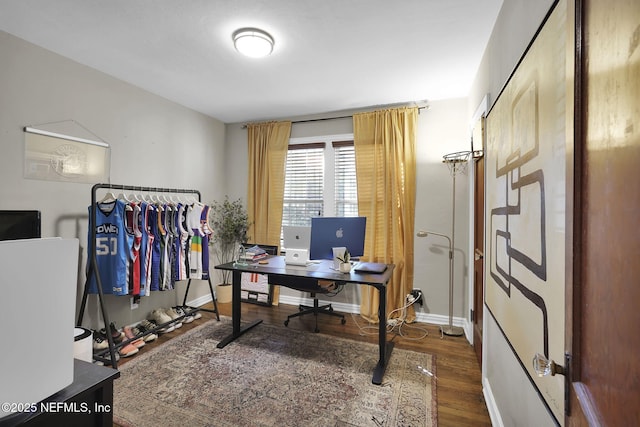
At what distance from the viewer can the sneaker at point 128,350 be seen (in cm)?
266

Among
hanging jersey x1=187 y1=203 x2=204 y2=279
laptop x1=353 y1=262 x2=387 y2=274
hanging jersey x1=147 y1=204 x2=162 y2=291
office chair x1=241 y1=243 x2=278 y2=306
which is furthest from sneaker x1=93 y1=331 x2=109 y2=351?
laptop x1=353 y1=262 x2=387 y2=274

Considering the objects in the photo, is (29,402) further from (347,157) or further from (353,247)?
(347,157)

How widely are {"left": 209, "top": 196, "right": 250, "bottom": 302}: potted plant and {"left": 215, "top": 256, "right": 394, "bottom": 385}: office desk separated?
1.08 meters

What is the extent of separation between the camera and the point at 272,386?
222cm

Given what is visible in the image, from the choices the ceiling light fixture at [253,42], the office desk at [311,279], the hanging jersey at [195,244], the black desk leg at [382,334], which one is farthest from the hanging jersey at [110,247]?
the black desk leg at [382,334]

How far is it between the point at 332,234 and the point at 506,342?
151 centimetres

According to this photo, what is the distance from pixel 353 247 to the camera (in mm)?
2746

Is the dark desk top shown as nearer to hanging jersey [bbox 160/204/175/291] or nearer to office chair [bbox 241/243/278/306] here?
hanging jersey [bbox 160/204/175/291]

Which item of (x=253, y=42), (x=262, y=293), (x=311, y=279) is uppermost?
(x=253, y=42)

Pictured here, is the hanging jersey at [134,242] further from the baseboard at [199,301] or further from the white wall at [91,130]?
the baseboard at [199,301]

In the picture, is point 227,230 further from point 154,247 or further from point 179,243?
point 154,247

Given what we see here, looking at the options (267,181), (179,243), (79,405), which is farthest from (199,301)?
(79,405)

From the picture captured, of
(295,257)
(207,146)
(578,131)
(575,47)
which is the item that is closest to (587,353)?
(578,131)

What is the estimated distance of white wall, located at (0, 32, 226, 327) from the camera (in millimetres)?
2279
